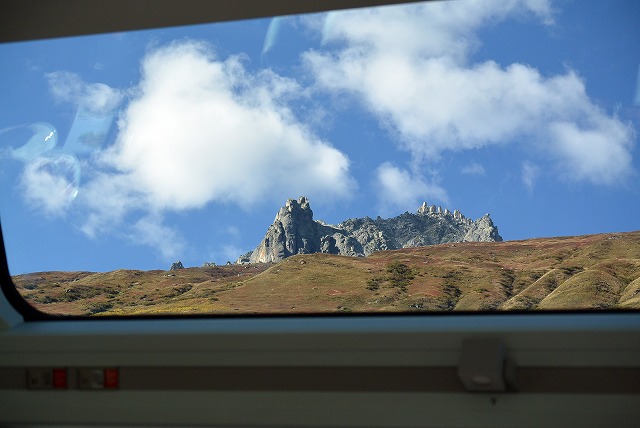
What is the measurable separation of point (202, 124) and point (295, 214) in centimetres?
109

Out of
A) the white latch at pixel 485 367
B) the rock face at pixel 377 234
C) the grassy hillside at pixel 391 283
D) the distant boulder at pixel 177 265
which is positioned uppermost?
the rock face at pixel 377 234

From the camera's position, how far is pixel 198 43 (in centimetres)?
479

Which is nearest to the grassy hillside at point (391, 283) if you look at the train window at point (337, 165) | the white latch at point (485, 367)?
the train window at point (337, 165)

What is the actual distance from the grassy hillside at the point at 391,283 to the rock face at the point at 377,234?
5cm

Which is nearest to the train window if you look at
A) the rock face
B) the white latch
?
the rock face

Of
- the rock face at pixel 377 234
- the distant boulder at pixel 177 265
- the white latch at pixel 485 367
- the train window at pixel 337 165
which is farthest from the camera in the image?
the distant boulder at pixel 177 265

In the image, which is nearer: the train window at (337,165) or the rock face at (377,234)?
the train window at (337,165)

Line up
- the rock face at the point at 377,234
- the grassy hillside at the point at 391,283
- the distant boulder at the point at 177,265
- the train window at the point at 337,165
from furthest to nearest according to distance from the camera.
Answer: the distant boulder at the point at 177,265
the rock face at the point at 377,234
the train window at the point at 337,165
the grassy hillside at the point at 391,283

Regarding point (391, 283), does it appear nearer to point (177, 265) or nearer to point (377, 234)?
point (377, 234)

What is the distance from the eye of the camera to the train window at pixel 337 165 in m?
3.14

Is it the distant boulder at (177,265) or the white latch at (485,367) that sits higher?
the distant boulder at (177,265)

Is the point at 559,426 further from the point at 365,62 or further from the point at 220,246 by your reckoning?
the point at 365,62

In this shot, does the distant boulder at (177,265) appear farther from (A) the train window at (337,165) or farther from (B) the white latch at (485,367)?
(B) the white latch at (485,367)

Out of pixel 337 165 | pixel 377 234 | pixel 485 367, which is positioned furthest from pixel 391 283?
pixel 337 165
